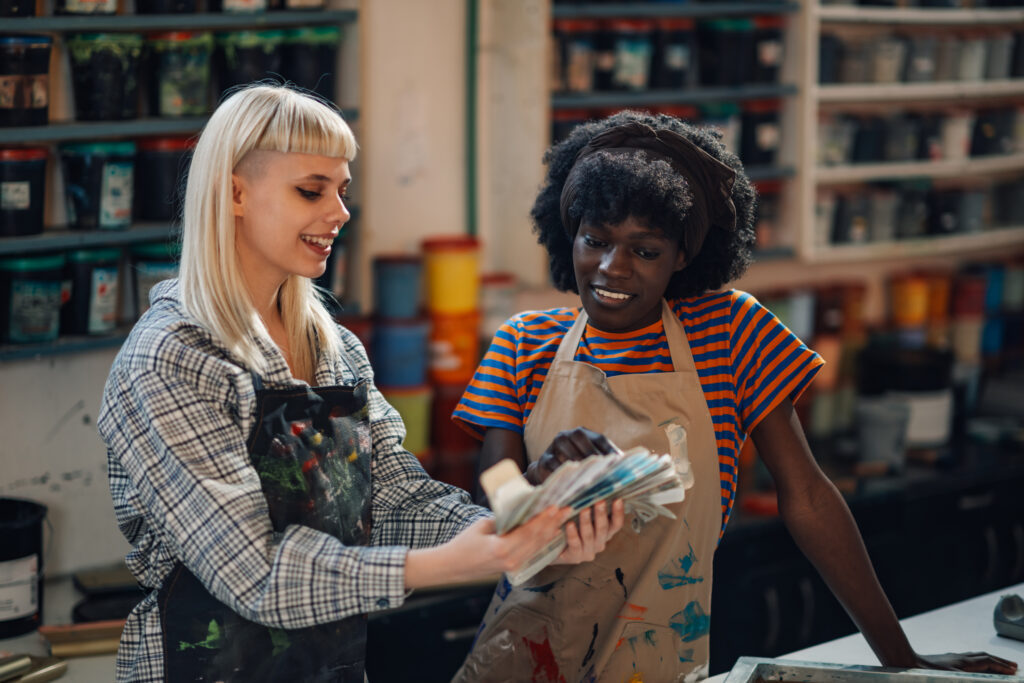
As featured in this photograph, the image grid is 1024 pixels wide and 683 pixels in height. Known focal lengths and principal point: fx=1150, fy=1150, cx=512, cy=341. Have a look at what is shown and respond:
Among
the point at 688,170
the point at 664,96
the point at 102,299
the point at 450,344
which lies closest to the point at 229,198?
the point at 688,170

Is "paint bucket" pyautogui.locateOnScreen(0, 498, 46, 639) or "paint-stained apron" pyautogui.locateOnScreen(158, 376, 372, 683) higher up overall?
"paint-stained apron" pyautogui.locateOnScreen(158, 376, 372, 683)

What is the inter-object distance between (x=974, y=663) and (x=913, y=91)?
3.02 metres

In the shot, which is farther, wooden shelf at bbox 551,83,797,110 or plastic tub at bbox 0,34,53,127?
wooden shelf at bbox 551,83,797,110

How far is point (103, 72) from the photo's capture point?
2.82 m

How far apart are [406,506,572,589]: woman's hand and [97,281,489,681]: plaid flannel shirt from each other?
3cm

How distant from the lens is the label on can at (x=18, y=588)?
2.56m

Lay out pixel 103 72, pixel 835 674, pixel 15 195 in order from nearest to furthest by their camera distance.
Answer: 1. pixel 835 674
2. pixel 15 195
3. pixel 103 72

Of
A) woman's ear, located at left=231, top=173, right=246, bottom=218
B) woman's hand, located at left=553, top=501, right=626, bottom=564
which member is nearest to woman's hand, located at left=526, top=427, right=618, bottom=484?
woman's hand, located at left=553, top=501, right=626, bottom=564

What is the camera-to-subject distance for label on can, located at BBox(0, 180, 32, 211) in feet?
8.80

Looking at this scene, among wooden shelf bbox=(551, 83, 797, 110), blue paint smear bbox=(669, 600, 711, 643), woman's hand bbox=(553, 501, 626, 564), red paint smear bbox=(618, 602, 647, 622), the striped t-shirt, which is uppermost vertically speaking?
wooden shelf bbox=(551, 83, 797, 110)

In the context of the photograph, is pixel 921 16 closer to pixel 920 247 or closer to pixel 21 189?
pixel 920 247

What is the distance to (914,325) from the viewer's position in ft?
15.6

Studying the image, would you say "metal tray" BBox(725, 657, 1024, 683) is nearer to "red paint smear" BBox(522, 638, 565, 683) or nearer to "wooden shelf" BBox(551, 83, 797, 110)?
"red paint smear" BBox(522, 638, 565, 683)

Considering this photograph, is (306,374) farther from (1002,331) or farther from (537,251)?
(1002,331)
